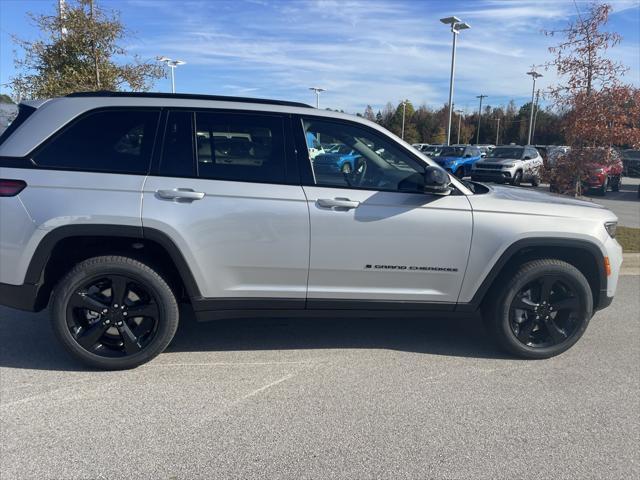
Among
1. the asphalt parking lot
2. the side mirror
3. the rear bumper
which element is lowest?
the asphalt parking lot

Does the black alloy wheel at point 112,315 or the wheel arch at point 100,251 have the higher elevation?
the wheel arch at point 100,251

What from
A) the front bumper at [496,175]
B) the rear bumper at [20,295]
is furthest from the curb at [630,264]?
the front bumper at [496,175]

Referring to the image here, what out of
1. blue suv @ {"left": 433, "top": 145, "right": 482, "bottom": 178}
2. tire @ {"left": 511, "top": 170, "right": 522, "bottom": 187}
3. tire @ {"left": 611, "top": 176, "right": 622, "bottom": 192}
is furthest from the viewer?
blue suv @ {"left": 433, "top": 145, "right": 482, "bottom": 178}

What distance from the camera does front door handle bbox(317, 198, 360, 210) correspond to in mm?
3502

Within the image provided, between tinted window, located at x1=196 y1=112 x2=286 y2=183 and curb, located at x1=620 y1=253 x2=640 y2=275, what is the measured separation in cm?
567

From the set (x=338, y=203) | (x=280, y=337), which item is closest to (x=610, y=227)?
(x=338, y=203)

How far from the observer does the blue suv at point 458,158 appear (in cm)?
2431

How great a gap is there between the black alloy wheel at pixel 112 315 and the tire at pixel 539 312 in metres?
2.63

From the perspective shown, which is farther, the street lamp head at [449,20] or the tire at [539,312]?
the street lamp head at [449,20]

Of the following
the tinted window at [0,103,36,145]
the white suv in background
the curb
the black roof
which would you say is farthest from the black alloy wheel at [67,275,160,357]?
the white suv in background

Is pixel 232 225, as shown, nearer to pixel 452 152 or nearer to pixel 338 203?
pixel 338 203

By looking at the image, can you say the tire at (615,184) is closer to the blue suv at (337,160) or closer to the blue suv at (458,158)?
the blue suv at (458,158)

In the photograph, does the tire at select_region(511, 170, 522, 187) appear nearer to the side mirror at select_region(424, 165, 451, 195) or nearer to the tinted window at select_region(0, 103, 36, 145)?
Result: the side mirror at select_region(424, 165, 451, 195)

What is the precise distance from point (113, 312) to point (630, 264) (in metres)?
6.93
